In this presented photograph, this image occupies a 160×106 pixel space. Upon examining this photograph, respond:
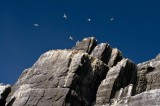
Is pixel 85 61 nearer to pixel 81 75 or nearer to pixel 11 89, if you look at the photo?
pixel 81 75

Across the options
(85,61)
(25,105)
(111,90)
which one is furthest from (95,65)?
(25,105)

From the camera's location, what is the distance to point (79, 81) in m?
61.7

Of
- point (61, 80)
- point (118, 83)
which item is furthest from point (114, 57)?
point (61, 80)

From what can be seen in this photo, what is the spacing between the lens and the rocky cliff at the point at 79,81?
5934cm

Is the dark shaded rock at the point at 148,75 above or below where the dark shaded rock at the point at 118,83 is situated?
above

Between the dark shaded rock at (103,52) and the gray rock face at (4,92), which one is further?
the dark shaded rock at (103,52)

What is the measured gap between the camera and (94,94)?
6306cm

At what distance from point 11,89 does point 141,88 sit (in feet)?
68.8

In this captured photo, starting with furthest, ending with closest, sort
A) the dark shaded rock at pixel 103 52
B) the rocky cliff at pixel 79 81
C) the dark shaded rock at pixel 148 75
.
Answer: the dark shaded rock at pixel 103 52 → the dark shaded rock at pixel 148 75 → the rocky cliff at pixel 79 81

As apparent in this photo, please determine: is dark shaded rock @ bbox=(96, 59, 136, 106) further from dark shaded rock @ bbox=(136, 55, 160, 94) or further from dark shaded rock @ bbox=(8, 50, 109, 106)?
dark shaded rock @ bbox=(8, 50, 109, 106)

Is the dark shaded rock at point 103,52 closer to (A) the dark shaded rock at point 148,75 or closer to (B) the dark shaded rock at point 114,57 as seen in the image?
(B) the dark shaded rock at point 114,57

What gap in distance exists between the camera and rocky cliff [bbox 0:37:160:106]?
59.3 m

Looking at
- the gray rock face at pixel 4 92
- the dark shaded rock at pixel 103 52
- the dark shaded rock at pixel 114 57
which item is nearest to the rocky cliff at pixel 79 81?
the gray rock face at pixel 4 92

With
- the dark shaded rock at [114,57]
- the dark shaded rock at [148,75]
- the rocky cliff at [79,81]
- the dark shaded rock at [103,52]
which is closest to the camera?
the rocky cliff at [79,81]
